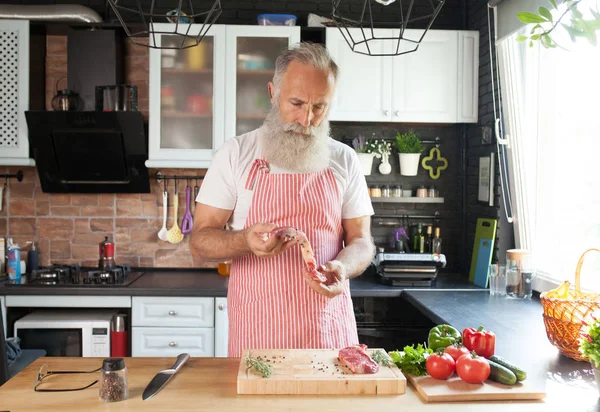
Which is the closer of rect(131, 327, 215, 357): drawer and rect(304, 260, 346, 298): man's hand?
rect(304, 260, 346, 298): man's hand

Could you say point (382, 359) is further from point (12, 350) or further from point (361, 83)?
point (361, 83)

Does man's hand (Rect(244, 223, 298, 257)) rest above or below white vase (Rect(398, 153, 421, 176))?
below

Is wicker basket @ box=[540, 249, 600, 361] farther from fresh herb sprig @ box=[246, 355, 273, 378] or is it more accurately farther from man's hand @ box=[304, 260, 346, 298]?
fresh herb sprig @ box=[246, 355, 273, 378]

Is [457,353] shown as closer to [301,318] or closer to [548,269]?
[301,318]

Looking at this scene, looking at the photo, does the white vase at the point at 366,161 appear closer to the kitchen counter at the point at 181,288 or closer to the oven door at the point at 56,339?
the kitchen counter at the point at 181,288

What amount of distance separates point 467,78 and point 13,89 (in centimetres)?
276

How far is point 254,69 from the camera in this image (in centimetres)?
395

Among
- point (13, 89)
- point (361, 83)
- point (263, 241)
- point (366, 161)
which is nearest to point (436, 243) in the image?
point (366, 161)

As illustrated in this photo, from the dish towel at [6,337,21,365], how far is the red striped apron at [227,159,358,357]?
1.44 metres

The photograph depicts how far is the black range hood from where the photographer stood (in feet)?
12.8

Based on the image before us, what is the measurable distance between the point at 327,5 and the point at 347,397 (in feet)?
10.6

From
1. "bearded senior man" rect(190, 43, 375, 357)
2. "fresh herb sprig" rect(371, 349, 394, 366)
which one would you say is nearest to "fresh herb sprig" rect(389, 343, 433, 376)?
"fresh herb sprig" rect(371, 349, 394, 366)

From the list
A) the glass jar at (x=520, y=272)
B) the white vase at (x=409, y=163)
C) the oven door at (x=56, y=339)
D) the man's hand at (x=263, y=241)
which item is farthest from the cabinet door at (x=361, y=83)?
the man's hand at (x=263, y=241)

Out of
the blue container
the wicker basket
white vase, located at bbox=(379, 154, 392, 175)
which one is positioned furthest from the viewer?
white vase, located at bbox=(379, 154, 392, 175)
